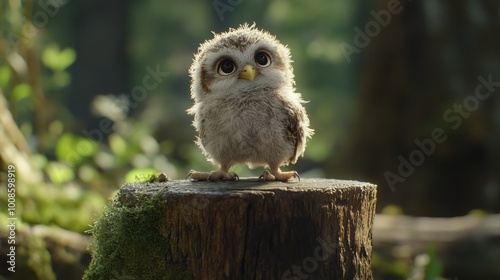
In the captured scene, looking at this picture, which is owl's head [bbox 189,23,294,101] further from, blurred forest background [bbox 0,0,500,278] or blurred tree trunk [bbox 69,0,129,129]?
blurred tree trunk [bbox 69,0,129,129]

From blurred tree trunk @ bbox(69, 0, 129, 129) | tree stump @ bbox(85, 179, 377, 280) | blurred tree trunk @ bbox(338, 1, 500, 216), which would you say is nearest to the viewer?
tree stump @ bbox(85, 179, 377, 280)

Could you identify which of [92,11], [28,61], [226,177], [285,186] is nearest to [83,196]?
[28,61]

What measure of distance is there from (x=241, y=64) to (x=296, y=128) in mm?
396

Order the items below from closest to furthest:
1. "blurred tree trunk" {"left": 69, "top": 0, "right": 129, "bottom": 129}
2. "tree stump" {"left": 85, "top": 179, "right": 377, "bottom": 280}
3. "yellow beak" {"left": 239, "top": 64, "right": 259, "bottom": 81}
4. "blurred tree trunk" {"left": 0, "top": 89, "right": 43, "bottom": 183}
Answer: "tree stump" {"left": 85, "top": 179, "right": 377, "bottom": 280} < "yellow beak" {"left": 239, "top": 64, "right": 259, "bottom": 81} < "blurred tree trunk" {"left": 0, "top": 89, "right": 43, "bottom": 183} < "blurred tree trunk" {"left": 69, "top": 0, "right": 129, "bottom": 129}

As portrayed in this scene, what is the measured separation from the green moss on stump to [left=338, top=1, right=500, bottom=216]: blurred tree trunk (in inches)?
187

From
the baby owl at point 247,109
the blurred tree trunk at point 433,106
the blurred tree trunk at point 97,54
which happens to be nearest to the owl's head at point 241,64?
the baby owl at point 247,109

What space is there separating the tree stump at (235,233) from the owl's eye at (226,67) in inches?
23.2

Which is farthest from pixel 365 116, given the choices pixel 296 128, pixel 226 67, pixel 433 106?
pixel 226 67

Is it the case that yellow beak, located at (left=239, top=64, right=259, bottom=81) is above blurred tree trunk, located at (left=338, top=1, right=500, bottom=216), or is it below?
below

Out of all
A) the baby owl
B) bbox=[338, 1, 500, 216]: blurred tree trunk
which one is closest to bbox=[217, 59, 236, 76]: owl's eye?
the baby owl

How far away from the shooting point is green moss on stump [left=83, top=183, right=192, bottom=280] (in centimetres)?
241

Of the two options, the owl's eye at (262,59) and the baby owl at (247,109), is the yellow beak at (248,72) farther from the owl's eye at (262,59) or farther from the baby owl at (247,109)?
the owl's eye at (262,59)

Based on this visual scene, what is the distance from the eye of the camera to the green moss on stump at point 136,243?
241 cm

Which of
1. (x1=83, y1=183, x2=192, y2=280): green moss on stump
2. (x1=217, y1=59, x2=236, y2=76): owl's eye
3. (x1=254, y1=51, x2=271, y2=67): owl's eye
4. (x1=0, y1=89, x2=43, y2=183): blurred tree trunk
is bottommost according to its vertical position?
(x1=83, y1=183, x2=192, y2=280): green moss on stump
